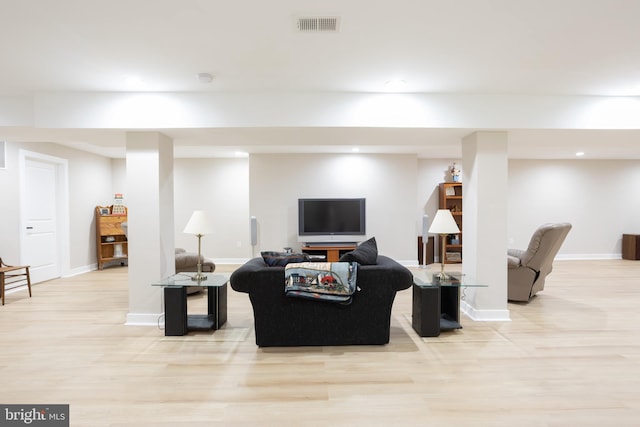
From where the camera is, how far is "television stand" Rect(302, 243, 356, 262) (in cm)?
639

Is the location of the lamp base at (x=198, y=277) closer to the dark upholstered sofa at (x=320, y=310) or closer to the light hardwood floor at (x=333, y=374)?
the light hardwood floor at (x=333, y=374)

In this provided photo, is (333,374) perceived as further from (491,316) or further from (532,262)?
(532,262)

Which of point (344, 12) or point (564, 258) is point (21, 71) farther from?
point (564, 258)

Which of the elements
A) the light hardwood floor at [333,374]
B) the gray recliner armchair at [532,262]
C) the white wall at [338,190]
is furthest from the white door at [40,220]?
the gray recliner armchair at [532,262]

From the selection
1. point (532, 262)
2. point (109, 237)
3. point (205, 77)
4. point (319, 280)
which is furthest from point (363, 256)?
point (109, 237)

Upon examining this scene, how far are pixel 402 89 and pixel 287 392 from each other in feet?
9.59

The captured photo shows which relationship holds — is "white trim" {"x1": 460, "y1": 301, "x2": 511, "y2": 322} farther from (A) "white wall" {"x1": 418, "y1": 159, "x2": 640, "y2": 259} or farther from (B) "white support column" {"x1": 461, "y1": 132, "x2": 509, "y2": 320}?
(A) "white wall" {"x1": 418, "y1": 159, "x2": 640, "y2": 259}

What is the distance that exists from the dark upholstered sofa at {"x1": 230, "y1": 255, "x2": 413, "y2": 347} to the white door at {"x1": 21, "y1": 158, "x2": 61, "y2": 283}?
4772mm

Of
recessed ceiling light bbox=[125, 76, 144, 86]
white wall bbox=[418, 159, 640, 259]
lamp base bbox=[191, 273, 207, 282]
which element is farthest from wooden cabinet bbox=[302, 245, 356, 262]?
recessed ceiling light bbox=[125, 76, 144, 86]

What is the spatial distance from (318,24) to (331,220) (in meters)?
4.70

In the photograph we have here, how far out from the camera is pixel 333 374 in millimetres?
2521

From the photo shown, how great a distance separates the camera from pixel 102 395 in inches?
88.6

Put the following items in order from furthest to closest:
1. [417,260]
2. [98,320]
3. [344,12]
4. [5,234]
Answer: [417,260] < [5,234] < [98,320] < [344,12]

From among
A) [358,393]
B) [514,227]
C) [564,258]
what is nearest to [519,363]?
[358,393]
